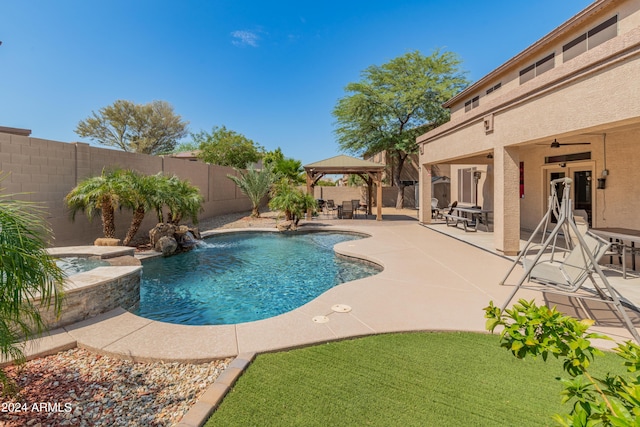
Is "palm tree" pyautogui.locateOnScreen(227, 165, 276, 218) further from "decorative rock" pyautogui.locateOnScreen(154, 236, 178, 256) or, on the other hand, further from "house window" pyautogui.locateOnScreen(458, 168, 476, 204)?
"house window" pyautogui.locateOnScreen(458, 168, 476, 204)

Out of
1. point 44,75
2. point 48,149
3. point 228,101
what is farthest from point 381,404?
point 228,101

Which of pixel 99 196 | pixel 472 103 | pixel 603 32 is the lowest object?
pixel 99 196

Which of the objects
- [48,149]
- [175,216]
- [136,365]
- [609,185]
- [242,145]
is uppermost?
[242,145]

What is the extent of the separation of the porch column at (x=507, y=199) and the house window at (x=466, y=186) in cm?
903

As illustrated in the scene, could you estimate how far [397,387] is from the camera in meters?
2.79

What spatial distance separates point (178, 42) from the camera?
771 inches

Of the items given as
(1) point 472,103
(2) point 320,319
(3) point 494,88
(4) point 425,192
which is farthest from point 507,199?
(1) point 472,103

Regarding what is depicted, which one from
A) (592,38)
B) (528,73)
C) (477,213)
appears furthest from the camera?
(477,213)

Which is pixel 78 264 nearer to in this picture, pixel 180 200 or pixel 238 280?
pixel 238 280

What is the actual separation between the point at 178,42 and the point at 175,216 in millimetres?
14846

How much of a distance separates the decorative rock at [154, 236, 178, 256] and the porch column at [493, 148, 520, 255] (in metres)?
9.70

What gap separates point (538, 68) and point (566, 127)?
7689 millimetres

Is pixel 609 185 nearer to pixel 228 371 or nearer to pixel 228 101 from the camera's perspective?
pixel 228 371

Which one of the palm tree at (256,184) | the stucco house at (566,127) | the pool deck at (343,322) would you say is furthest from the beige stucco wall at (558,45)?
the palm tree at (256,184)
